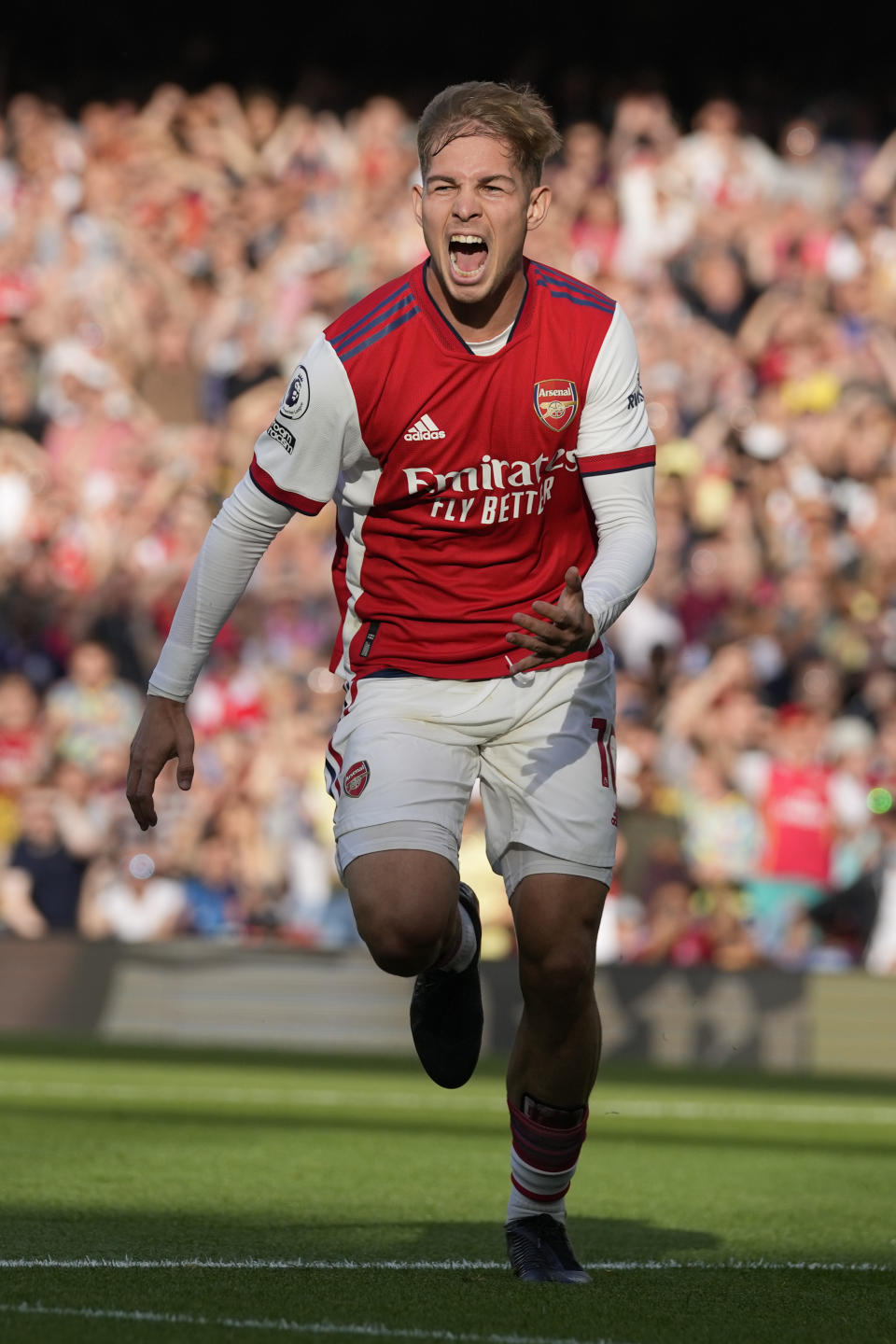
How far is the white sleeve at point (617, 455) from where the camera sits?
4965 mm

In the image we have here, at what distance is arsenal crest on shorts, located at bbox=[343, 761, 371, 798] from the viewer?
502 cm

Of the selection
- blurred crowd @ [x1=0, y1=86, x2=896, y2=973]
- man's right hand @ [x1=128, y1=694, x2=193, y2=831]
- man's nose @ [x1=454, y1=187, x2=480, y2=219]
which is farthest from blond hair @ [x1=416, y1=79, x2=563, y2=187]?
blurred crowd @ [x1=0, y1=86, x2=896, y2=973]

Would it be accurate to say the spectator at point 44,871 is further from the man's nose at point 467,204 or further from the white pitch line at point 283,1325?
the white pitch line at point 283,1325

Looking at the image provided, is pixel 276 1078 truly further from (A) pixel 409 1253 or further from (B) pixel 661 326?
(B) pixel 661 326

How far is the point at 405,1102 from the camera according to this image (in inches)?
388

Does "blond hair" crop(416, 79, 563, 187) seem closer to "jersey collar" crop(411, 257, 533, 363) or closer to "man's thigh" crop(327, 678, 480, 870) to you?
"jersey collar" crop(411, 257, 533, 363)

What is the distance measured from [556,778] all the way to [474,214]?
4.37 feet

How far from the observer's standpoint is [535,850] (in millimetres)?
4977

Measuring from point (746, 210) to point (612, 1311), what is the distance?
13886 mm

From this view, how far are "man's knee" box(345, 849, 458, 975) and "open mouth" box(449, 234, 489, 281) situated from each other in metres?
1.34

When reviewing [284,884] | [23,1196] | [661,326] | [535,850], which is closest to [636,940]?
[284,884]

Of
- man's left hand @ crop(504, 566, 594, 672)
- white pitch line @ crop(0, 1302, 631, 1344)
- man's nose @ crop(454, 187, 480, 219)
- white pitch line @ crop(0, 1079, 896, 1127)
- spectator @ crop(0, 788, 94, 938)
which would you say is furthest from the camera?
spectator @ crop(0, 788, 94, 938)

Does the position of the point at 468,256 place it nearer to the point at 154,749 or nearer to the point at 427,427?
the point at 427,427

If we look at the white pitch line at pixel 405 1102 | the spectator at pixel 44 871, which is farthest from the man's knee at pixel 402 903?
the spectator at pixel 44 871
